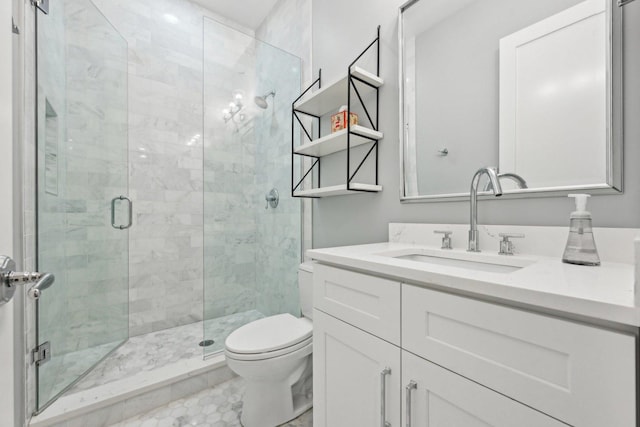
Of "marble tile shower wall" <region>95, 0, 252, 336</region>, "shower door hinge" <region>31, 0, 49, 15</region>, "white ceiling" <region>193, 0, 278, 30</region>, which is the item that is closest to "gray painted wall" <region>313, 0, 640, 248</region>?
"white ceiling" <region>193, 0, 278, 30</region>

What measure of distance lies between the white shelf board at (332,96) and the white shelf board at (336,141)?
0.25 metres

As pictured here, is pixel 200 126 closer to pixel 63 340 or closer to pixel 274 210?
pixel 274 210

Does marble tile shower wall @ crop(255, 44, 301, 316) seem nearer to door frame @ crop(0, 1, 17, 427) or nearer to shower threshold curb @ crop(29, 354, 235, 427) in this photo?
shower threshold curb @ crop(29, 354, 235, 427)

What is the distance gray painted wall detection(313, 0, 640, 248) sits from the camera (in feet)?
2.45

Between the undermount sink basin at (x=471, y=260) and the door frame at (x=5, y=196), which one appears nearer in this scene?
the door frame at (x=5, y=196)

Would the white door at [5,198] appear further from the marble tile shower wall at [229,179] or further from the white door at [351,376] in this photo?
the marble tile shower wall at [229,179]

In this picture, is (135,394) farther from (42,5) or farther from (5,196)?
(42,5)

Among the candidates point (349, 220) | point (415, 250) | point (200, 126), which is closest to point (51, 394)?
point (349, 220)

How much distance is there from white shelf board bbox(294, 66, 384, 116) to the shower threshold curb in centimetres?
166

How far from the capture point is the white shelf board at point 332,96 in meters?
1.38

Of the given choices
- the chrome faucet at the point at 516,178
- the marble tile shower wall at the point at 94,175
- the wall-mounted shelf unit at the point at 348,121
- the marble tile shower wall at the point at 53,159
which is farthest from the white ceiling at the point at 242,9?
the chrome faucet at the point at 516,178

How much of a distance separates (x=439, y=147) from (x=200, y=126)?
2.05 metres

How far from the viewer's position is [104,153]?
1838mm

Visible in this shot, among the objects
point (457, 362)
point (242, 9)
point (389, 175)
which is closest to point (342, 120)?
point (389, 175)
